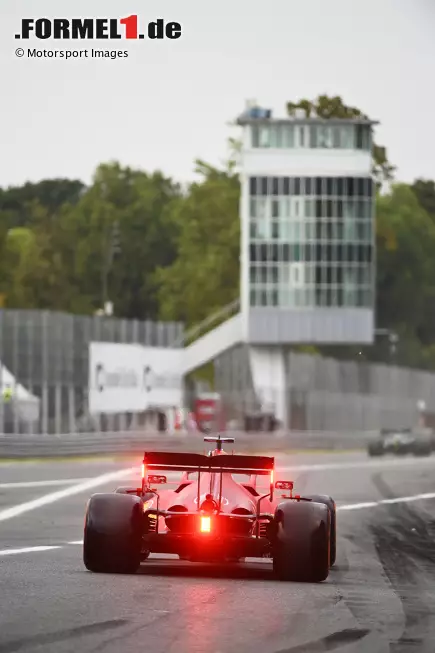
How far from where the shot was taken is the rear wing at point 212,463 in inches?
552

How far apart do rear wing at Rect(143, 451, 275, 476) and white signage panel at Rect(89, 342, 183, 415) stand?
5252 cm

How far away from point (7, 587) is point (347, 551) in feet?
21.7

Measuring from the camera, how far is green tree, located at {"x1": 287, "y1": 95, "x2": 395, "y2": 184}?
4322 inches

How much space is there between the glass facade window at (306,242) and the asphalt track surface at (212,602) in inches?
2483

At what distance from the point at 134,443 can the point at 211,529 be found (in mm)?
39235

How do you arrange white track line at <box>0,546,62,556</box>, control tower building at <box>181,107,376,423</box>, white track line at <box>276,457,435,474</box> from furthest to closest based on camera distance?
control tower building at <box>181,107,376,423</box>, white track line at <box>276,457,435,474</box>, white track line at <box>0,546,62,556</box>

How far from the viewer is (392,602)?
41.8ft

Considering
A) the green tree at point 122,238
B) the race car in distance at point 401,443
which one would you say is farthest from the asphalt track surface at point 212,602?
the green tree at point 122,238

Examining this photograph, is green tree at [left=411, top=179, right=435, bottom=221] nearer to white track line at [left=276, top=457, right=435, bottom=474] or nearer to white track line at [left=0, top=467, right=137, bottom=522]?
white track line at [left=276, top=457, right=435, bottom=474]

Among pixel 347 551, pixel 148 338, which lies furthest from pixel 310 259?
pixel 347 551

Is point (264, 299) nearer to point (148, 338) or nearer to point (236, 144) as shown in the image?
point (148, 338)

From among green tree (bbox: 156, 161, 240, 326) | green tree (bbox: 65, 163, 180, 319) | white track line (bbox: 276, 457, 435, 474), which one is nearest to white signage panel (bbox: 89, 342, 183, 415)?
white track line (bbox: 276, 457, 435, 474)

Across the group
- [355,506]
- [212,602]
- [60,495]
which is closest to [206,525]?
[212,602]

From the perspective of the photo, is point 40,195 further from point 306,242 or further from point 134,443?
point 134,443
